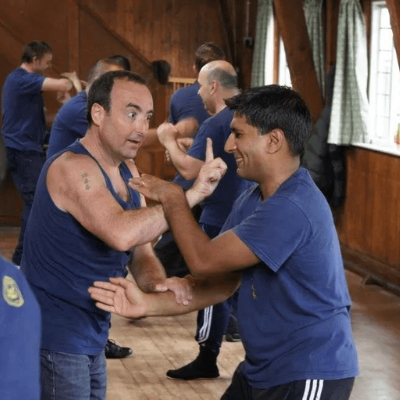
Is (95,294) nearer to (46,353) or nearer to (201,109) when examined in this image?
(46,353)

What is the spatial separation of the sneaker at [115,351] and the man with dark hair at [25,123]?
2.32 meters

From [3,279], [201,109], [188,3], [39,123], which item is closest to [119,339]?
[201,109]

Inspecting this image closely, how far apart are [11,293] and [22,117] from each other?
23.0 feet

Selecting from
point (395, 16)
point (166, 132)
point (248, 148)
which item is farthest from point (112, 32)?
point (248, 148)

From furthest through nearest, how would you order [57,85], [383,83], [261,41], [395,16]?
[261,41]
[383,83]
[57,85]
[395,16]

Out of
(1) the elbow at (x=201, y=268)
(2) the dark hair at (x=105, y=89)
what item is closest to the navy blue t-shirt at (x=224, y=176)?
(2) the dark hair at (x=105, y=89)

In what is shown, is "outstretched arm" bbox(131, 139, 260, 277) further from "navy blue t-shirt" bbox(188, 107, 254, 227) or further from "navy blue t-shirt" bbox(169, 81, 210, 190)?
"navy blue t-shirt" bbox(169, 81, 210, 190)

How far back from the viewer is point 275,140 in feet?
9.73

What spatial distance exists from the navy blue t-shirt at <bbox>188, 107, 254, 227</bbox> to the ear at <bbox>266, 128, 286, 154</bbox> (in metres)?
2.55

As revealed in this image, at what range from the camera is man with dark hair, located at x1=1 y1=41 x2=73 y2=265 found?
829 centimetres

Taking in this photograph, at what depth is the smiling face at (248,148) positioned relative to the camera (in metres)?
2.97

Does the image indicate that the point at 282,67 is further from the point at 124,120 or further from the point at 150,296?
the point at 150,296

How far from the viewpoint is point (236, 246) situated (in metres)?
2.88

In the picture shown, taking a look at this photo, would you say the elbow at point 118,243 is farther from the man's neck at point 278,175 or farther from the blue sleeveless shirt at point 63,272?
the man's neck at point 278,175
